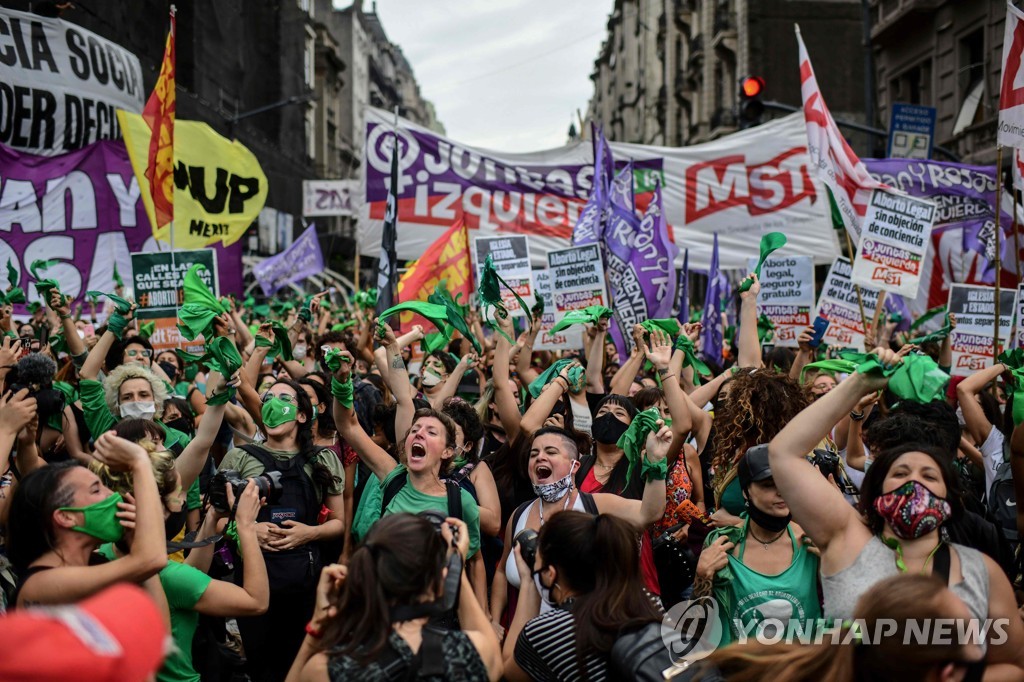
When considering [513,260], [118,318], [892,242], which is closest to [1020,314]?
[892,242]

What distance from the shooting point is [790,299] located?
932cm

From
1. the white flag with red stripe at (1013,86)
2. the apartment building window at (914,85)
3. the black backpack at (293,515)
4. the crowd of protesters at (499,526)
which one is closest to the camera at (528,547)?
the crowd of protesters at (499,526)

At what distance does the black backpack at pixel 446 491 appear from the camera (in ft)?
13.4

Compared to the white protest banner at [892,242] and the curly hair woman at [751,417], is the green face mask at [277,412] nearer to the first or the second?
the curly hair woman at [751,417]

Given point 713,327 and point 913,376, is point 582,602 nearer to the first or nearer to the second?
point 913,376

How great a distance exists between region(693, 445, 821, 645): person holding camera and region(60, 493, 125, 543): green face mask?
1864 millimetres

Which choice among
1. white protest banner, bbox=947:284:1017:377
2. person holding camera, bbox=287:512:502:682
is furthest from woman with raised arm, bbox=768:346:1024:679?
white protest banner, bbox=947:284:1017:377

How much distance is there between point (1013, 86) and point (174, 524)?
20.9 ft

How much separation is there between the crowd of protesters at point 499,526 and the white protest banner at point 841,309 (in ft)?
11.7

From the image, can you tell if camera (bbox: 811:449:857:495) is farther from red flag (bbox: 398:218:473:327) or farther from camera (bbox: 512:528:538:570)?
red flag (bbox: 398:218:473:327)

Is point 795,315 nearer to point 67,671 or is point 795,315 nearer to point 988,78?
point 67,671

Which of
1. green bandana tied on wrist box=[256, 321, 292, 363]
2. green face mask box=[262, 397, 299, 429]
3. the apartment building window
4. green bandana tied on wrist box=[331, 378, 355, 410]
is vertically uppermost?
the apartment building window

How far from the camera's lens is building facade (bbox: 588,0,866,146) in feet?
112

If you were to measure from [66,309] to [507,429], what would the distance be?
3042 mm
